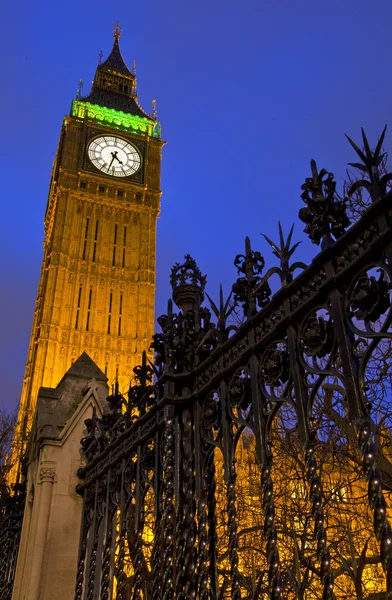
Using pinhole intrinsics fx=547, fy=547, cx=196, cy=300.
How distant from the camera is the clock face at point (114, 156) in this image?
55781mm

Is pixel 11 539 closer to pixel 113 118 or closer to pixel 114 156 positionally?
pixel 114 156

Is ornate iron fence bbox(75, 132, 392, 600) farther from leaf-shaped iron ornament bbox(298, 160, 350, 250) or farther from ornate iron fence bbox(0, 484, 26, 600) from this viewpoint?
ornate iron fence bbox(0, 484, 26, 600)

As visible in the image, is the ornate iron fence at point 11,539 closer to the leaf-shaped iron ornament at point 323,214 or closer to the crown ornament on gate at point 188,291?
the crown ornament on gate at point 188,291

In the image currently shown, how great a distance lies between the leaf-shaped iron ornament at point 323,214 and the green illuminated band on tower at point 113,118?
57.4 m

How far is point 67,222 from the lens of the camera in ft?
175

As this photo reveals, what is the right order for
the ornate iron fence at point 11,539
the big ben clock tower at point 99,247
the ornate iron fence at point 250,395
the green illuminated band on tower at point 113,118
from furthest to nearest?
the green illuminated band on tower at point 113,118 < the big ben clock tower at point 99,247 < the ornate iron fence at point 11,539 < the ornate iron fence at point 250,395

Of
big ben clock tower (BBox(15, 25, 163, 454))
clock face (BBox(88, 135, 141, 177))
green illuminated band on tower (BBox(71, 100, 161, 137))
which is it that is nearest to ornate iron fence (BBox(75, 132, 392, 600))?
big ben clock tower (BBox(15, 25, 163, 454))

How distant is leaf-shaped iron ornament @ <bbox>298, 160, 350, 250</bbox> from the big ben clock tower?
43.1m

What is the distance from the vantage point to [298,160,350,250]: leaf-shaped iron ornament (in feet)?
10.6

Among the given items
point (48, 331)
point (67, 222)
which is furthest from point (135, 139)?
point (48, 331)

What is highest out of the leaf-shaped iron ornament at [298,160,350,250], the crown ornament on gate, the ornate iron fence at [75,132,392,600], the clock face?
the clock face

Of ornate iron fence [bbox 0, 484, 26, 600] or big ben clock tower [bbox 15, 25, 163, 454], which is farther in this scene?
big ben clock tower [bbox 15, 25, 163, 454]

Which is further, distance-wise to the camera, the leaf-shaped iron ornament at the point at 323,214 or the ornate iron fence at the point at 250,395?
the leaf-shaped iron ornament at the point at 323,214

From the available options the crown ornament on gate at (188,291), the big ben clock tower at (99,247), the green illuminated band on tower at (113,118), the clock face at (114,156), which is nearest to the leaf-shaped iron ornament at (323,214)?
the crown ornament on gate at (188,291)
